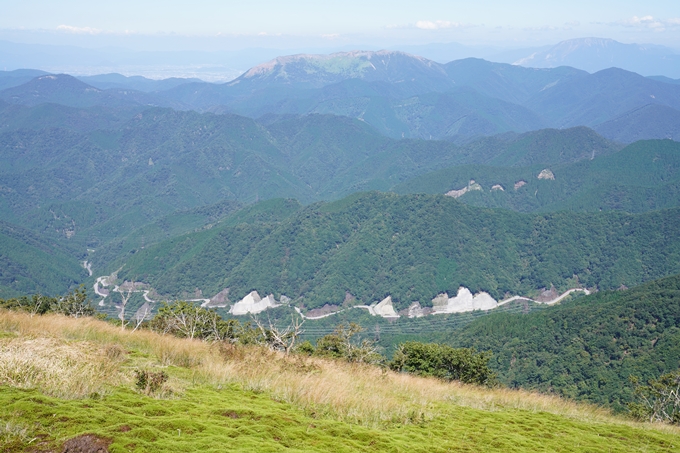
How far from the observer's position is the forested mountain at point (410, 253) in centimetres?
15400

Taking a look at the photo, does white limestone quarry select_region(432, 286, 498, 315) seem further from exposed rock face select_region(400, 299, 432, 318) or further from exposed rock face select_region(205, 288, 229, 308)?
exposed rock face select_region(205, 288, 229, 308)

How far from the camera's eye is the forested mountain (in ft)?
505

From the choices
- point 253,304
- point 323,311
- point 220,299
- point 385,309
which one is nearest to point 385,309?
point 385,309

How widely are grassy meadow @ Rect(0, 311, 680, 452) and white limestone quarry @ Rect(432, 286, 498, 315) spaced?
5017 inches

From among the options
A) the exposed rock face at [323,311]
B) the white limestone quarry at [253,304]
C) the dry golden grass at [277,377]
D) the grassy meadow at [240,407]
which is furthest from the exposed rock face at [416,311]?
the grassy meadow at [240,407]

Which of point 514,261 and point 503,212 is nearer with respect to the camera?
point 514,261

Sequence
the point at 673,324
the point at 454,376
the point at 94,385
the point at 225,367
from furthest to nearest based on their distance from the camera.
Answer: the point at 673,324 < the point at 454,376 < the point at 225,367 < the point at 94,385

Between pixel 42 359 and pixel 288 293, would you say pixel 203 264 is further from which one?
pixel 42 359

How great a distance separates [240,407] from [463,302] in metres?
140

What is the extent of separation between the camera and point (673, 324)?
78.8m

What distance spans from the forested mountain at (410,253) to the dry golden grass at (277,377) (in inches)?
5068

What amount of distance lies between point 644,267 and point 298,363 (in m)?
161

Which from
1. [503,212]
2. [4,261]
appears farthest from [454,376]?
[4,261]

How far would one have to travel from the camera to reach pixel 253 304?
151 m
